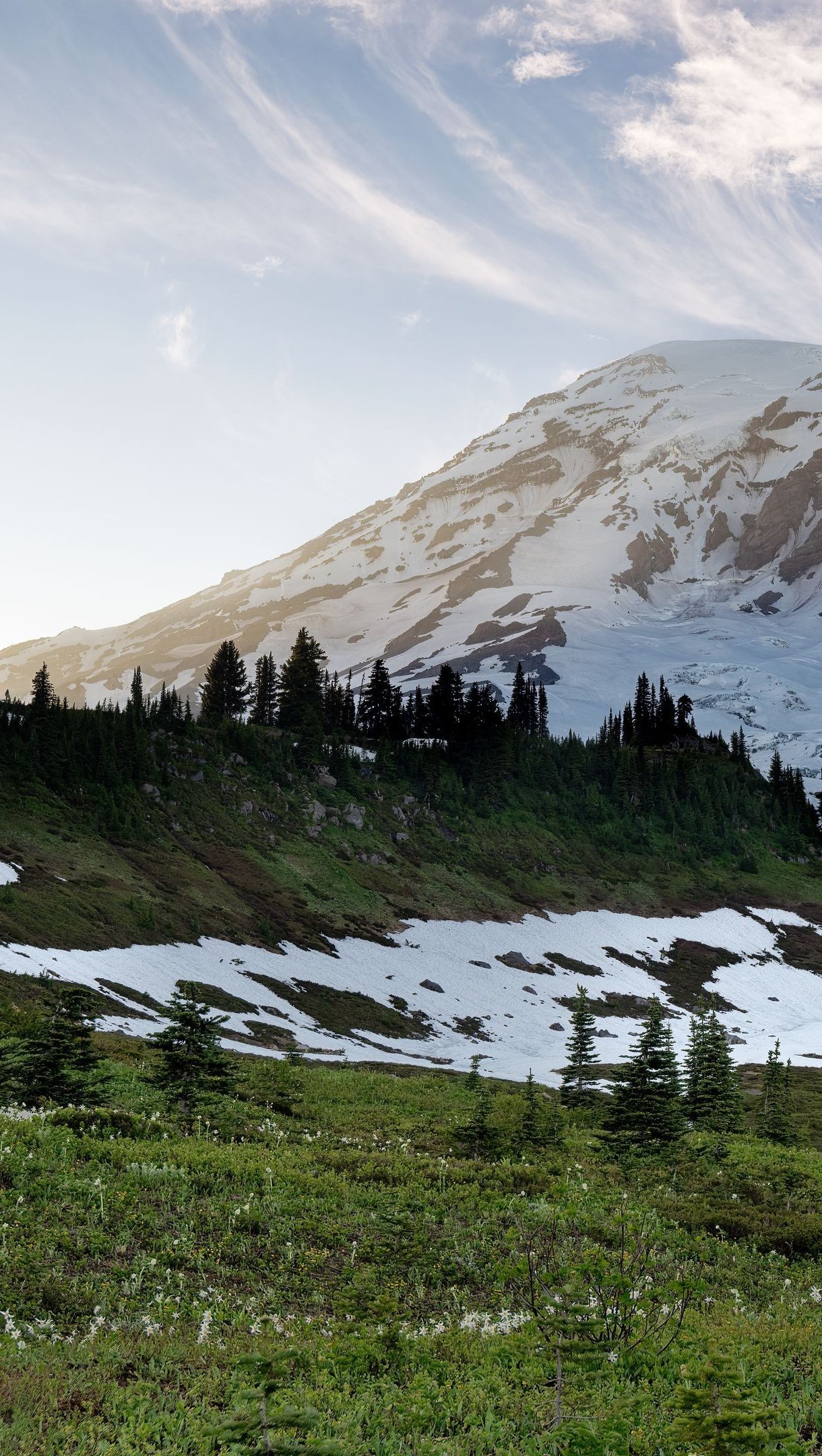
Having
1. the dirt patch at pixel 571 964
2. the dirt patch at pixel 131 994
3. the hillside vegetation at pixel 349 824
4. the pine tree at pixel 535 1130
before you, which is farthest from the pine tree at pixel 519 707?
the pine tree at pixel 535 1130

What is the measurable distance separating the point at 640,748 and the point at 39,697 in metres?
95.6

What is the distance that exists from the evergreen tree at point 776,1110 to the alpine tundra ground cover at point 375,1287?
27.6 feet

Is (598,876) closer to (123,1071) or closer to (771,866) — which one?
(771,866)

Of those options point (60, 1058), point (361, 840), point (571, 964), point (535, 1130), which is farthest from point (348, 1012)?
point (60, 1058)

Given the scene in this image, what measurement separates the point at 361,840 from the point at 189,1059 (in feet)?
227

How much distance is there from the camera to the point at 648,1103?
2411 centimetres

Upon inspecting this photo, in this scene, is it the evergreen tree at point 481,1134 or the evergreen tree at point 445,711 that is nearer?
the evergreen tree at point 481,1134

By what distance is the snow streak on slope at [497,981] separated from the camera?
47219mm

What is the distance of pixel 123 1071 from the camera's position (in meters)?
23.9

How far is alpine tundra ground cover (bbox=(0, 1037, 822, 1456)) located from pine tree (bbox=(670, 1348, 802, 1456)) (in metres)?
0.14

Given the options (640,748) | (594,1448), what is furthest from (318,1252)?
(640,748)

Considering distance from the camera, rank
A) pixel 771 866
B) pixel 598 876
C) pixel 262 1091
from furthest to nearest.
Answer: pixel 771 866, pixel 598 876, pixel 262 1091

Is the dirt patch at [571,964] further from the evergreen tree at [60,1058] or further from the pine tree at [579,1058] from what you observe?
the evergreen tree at [60,1058]

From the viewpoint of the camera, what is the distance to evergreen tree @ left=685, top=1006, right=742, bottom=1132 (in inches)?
1099
